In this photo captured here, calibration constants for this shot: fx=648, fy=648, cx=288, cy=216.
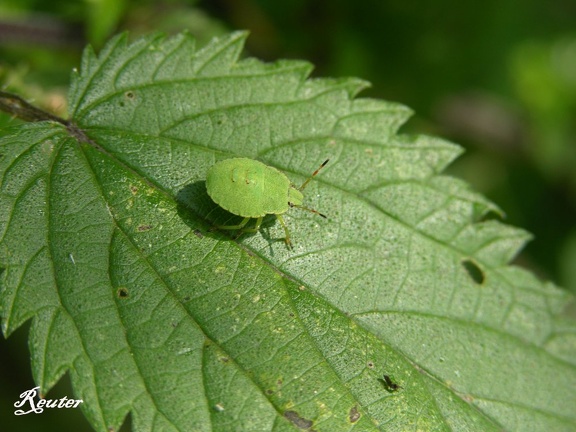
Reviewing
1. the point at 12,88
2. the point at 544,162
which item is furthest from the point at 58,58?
the point at 544,162

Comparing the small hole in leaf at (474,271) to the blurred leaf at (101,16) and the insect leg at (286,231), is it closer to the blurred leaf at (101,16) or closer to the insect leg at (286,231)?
the insect leg at (286,231)

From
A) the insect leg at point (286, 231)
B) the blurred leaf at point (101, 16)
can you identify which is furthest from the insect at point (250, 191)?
the blurred leaf at point (101, 16)

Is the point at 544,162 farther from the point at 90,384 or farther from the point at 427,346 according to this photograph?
the point at 90,384

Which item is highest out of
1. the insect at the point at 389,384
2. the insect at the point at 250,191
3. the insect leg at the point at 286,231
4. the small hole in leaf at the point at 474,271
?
the insect at the point at 250,191

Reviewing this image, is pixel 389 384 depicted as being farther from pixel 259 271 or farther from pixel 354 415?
pixel 259 271

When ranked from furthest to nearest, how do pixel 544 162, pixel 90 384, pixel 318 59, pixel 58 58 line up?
pixel 544 162 → pixel 318 59 → pixel 58 58 → pixel 90 384

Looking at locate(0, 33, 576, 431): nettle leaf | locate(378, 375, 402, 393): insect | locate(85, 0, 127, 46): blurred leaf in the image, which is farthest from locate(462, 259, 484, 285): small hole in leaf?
locate(85, 0, 127, 46): blurred leaf
